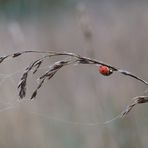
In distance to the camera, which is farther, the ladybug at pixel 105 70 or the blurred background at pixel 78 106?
the blurred background at pixel 78 106

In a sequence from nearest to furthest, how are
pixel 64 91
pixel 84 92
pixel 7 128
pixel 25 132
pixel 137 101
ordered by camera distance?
pixel 137 101, pixel 7 128, pixel 25 132, pixel 64 91, pixel 84 92

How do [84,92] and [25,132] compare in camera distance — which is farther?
[84,92]

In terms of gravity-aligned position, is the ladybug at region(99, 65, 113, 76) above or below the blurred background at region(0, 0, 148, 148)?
above

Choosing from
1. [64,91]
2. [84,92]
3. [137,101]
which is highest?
[137,101]

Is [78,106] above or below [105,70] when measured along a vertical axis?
below

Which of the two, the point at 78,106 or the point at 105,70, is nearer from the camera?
the point at 105,70

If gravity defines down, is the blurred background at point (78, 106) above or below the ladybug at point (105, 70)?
below

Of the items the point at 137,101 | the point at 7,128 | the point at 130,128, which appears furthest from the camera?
the point at 7,128

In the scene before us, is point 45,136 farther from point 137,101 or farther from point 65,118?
point 137,101

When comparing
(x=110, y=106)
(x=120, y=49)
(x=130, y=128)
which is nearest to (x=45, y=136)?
(x=110, y=106)

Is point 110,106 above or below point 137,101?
below

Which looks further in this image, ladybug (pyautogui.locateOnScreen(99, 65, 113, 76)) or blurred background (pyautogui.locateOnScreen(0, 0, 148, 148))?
blurred background (pyautogui.locateOnScreen(0, 0, 148, 148))
